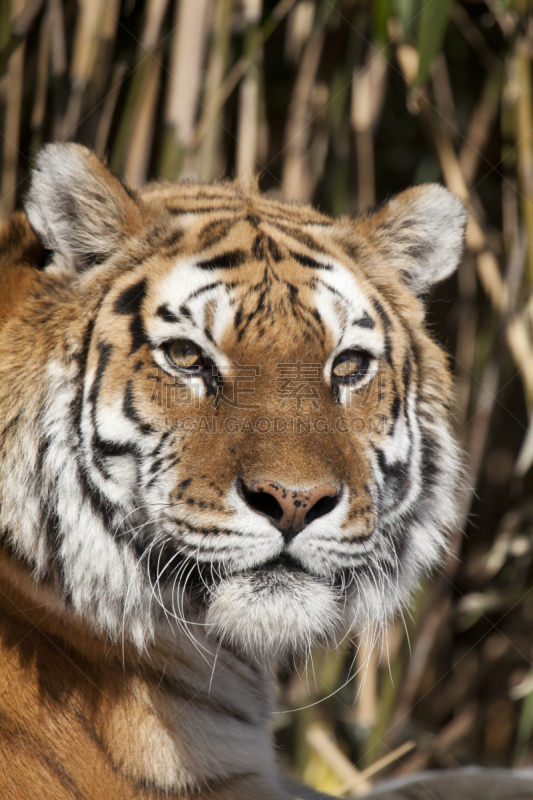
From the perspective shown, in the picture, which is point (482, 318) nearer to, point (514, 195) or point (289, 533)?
point (514, 195)

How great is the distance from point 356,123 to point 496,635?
5.85 feet

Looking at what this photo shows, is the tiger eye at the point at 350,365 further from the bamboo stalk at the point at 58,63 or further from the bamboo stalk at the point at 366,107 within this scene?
the bamboo stalk at the point at 58,63

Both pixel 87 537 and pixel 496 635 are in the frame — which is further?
pixel 496 635

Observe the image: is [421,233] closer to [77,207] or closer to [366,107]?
[77,207]

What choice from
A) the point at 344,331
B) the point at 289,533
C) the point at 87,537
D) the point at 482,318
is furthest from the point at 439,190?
the point at 482,318

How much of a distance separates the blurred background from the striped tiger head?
42 cm

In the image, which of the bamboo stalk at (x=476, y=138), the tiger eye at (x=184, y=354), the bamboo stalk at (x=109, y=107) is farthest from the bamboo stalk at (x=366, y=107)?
the tiger eye at (x=184, y=354)

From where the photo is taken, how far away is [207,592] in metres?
0.96

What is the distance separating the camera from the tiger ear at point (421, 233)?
121 centimetres

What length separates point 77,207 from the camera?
1.02 m

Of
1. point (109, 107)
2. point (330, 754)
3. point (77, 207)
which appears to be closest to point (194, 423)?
point (77, 207)

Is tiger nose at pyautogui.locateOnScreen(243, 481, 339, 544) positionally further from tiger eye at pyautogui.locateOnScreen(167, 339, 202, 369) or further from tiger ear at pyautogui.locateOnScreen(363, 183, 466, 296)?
tiger ear at pyautogui.locateOnScreen(363, 183, 466, 296)

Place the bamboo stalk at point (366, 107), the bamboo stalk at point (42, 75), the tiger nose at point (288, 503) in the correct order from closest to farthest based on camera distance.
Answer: the tiger nose at point (288, 503)
the bamboo stalk at point (42, 75)
the bamboo stalk at point (366, 107)

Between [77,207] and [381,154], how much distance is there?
190 centimetres
